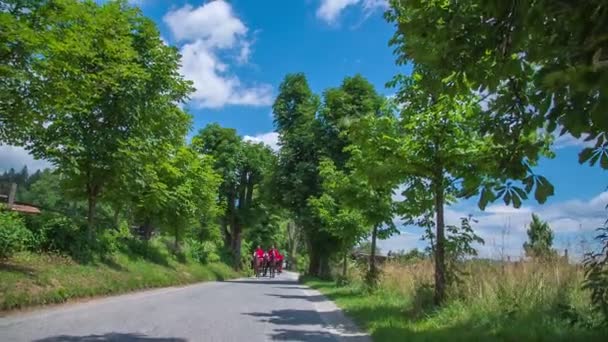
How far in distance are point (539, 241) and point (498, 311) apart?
3.09 m

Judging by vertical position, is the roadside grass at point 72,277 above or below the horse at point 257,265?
below

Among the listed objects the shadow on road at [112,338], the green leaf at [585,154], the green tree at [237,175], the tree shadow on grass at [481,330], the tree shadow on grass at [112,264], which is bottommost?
the shadow on road at [112,338]

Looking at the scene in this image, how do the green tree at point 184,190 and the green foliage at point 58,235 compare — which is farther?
the green tree at point 184,190

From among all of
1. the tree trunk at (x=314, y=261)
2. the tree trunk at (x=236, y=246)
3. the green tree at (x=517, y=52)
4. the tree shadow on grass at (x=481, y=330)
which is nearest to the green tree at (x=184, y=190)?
the tree trunk at (x=314, y=261)

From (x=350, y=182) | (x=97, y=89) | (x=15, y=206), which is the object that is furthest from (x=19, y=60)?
(x=15, y=206)

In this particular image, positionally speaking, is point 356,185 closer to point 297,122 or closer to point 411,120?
point 411,120

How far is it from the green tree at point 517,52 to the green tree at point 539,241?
6531 millimetres

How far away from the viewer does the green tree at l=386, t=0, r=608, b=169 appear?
3393 mm

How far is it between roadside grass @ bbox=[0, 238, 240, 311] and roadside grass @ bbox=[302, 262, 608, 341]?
7.11 metres

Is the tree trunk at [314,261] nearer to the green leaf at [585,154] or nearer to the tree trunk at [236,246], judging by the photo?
the tree trunk at [236,246]

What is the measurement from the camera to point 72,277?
14758 millimetres

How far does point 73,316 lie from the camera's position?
10.8 metres

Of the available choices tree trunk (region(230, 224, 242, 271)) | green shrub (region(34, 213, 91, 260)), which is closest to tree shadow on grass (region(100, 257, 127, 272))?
green shrub (region(34, 213, 91, 260))

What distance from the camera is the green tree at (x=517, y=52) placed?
134 inches
